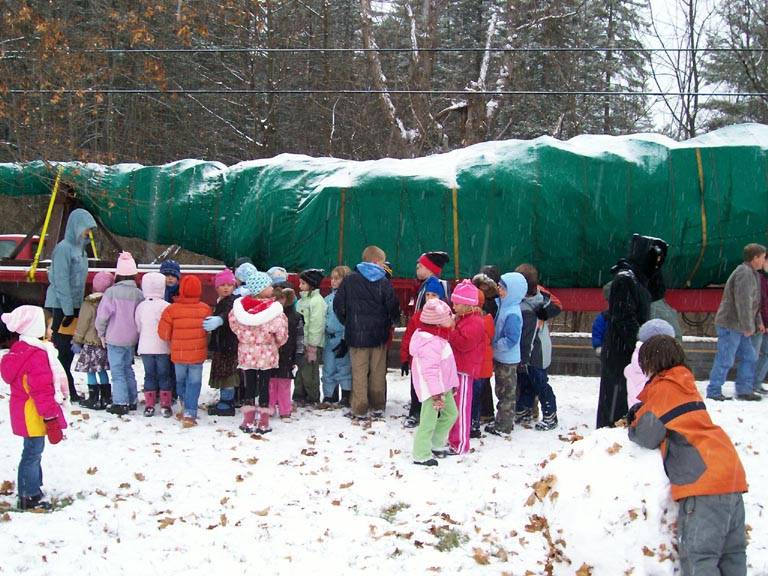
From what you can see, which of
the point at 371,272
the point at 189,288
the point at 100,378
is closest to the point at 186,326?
the point at 189,288

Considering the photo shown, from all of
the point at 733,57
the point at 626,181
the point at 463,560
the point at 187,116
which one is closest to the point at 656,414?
the point at 463,560

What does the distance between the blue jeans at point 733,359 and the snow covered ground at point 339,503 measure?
1.05m

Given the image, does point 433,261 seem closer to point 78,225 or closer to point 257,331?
point 257,331

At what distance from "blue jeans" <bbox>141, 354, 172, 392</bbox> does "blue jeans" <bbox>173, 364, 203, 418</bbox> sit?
17cm

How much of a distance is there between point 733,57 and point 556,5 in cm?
609

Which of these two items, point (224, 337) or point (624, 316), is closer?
point (624, 316)

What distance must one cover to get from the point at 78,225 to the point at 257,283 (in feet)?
8.34

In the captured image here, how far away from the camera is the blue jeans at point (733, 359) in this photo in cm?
866

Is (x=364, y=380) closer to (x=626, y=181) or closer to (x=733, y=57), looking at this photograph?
(x=626, y=181)

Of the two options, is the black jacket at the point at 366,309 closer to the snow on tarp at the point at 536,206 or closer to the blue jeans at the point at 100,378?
the blue jeans at the point at 100,378

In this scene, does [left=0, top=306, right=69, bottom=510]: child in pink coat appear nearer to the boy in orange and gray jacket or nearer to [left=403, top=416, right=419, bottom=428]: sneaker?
[left=403, top=416, right=419, bottom=428]: sneaker

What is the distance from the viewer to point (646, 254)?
684 cm

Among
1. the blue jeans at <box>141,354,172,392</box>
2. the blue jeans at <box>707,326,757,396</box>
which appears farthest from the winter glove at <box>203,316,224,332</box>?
the blue jeans at <box>707,326,757,396</box>

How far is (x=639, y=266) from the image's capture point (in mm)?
6867
